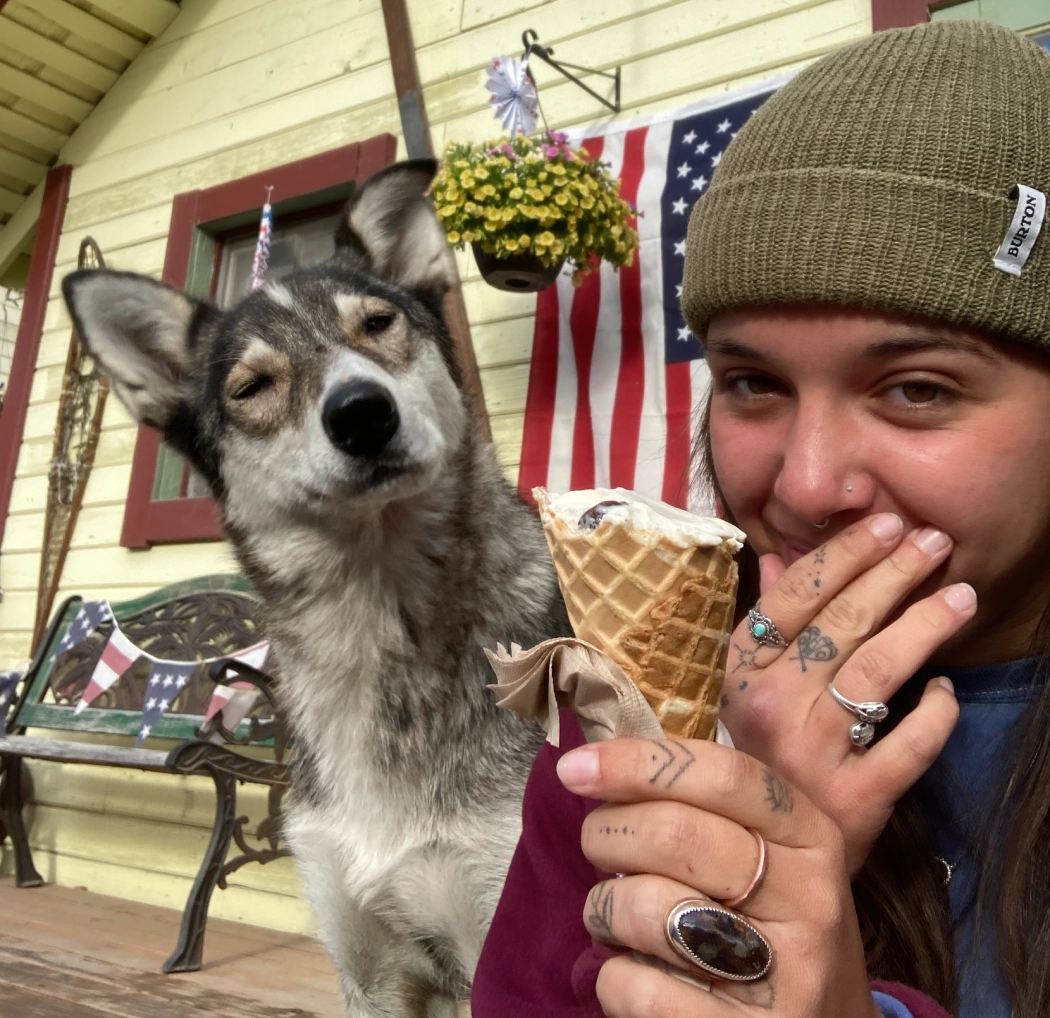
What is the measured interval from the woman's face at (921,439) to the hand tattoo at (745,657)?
178 mm

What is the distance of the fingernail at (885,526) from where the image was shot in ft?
3.22

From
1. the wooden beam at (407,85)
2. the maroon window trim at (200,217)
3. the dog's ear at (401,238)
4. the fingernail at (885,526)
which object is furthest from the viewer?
the maroon window trim at (200,217)

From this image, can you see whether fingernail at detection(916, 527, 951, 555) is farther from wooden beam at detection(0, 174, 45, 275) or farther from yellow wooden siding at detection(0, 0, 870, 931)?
wooden beam at detection(0, 174, 45, 275)

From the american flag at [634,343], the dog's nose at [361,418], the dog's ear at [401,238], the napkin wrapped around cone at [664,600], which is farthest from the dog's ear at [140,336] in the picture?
the napkin wrapped around cone at [664,600]

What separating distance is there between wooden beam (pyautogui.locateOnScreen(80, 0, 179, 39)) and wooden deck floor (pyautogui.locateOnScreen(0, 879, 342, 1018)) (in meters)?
5.22

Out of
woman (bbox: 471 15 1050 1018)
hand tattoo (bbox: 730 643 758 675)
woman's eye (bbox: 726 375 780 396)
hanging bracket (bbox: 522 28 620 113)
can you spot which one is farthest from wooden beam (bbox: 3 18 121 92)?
hand tattoo (bbox: 730 643 758 675)

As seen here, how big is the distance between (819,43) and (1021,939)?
11.3 feet

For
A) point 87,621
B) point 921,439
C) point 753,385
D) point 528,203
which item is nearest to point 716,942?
point 921,439

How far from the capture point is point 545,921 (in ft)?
3.48

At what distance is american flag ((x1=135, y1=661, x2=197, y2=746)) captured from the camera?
3.85 metres

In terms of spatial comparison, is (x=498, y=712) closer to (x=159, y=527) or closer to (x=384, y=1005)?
(x=384, y=1005)

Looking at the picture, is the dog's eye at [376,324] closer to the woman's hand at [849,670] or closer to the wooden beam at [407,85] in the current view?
the wooden beam at [407,85]

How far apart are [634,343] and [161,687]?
2692 millimetres

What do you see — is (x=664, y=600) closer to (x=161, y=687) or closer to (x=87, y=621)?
(x=161, y=687)
